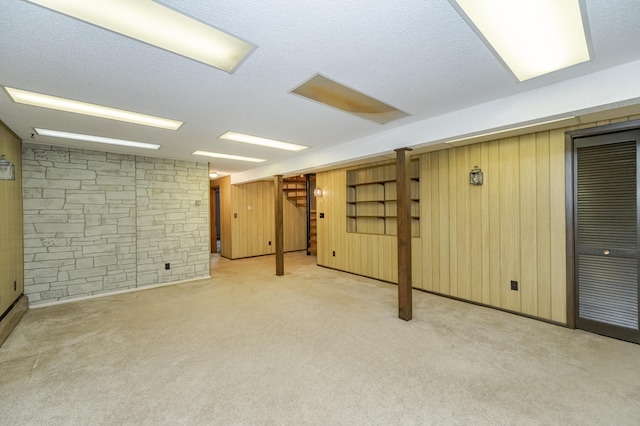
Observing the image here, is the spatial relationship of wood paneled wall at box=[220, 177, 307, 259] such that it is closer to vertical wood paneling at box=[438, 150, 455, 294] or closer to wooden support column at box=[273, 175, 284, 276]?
wooden support column at box=[273, 175, 284, 276]

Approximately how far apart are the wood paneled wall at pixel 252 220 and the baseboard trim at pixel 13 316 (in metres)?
4.20

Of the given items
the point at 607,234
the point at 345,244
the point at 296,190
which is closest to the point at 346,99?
the point at 607,234

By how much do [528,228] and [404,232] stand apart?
5.00 feet

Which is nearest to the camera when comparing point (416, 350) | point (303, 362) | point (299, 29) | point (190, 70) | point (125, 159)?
point (299, 29)

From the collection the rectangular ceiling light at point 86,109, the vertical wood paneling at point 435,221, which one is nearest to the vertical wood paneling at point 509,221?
the vertical wood paneling at point 435,221

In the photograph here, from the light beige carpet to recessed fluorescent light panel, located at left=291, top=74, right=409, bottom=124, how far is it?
2.37 m

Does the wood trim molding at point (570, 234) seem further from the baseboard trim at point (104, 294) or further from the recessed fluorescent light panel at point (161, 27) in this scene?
the baseboard trim at point (104, 294)

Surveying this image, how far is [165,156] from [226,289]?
105 inches

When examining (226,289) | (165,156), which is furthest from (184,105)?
(226,289)

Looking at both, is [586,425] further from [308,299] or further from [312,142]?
[312,142]

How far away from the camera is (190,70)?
196 centimetres

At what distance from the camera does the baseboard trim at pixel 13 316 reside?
2938 millimetres

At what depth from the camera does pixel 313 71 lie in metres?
2.00

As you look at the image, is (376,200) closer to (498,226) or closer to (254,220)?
(498,226)
